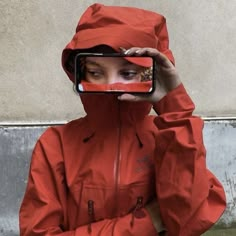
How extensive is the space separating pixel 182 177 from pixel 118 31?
58cm

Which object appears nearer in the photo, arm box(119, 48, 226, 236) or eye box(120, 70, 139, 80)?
arm box(119, 48, 226, 236)

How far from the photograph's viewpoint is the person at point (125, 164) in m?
1.88

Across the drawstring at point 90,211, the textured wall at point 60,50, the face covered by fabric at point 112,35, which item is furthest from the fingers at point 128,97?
the textured wall at point 60,50

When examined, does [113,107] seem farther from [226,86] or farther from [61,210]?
[226,86]

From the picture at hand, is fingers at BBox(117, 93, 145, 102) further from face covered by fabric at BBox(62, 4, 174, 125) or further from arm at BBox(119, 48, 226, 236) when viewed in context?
face covered by fabric at BBox(62, 4, 174, 125)

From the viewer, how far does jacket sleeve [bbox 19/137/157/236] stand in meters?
1.96

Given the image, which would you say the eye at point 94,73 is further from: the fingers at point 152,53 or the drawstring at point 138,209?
the drawstring at point 138,209

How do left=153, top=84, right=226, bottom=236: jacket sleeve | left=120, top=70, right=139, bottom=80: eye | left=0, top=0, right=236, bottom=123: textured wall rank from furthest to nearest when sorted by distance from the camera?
1. left=0, top=0, right=236, bottom=123: textured wall
2. left=120, top=70, right=139, bottom=80: eye
3. left=153, top=84, right=226, bottom=236: jacket sleeve

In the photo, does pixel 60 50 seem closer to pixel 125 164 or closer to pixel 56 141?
pixel 56 141

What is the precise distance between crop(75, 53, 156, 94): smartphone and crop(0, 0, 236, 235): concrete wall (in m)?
2.14

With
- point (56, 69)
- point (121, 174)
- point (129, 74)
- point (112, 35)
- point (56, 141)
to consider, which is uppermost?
point (112, 35)

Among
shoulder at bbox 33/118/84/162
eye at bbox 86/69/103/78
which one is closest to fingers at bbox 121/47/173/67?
eye at bbox 86/69/103/78

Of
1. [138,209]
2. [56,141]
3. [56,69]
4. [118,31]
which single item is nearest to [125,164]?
[138,209]

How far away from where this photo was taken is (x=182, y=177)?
187cm
